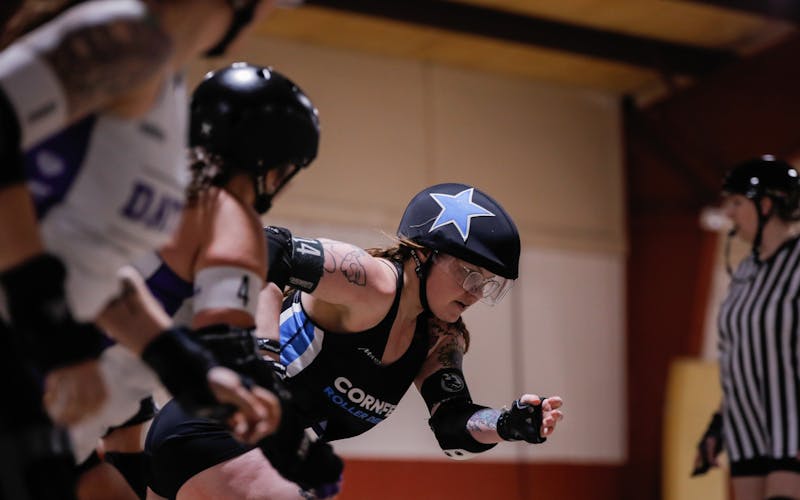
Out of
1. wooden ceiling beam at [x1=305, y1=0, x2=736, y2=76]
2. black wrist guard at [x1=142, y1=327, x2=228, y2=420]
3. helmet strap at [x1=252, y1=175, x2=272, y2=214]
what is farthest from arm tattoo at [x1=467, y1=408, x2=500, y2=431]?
wooden ceiling beam at [x1=305, y1=0, x2=736, y2=76]

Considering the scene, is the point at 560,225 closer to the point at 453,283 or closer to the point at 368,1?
the point at 368,1

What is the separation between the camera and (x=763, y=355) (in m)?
5.02

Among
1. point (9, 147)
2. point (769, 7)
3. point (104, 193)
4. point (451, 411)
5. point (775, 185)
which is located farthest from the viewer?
point (769, 7)

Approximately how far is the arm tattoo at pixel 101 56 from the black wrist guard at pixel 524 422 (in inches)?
61.9

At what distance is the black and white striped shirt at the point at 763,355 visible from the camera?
492 cm

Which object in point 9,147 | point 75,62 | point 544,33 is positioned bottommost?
point 9,147

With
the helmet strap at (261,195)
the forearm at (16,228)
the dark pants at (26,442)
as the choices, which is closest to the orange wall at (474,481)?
the helmet strap at (261,195)

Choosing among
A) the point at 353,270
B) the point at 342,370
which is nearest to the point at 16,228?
the point at 353,270

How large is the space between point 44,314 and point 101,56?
414mm

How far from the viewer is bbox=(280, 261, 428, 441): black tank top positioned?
3309 mm

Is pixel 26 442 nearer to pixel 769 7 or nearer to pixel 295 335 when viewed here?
pixel 295 335

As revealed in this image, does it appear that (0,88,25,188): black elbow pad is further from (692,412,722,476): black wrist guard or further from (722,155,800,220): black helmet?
(692,412,722,476): black wrist guard

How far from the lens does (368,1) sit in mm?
8273

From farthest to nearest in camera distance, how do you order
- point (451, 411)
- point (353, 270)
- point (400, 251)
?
point (400, 251) < point (451, 411) < point (353, 270)
